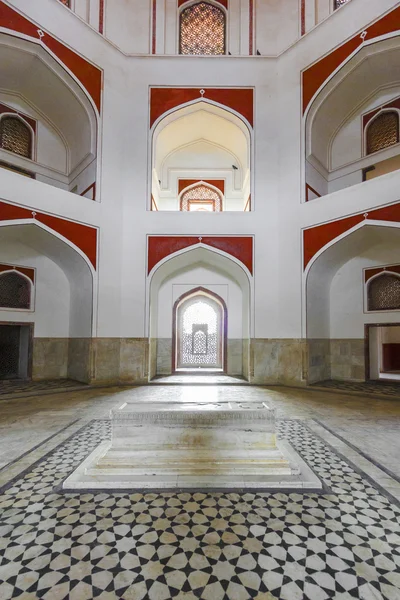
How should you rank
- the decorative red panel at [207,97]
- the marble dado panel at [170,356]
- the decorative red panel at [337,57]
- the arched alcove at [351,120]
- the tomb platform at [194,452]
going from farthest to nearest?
the marble dado panel at [170,356], the decorative red panel at [207,97], the arched alcove at [351,120], the decorative red panel at [337,57], the tomb platform at [194,452]

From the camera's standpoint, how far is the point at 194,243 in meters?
6.13

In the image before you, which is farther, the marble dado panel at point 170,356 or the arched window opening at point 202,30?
the marble dado panel at point 170,356

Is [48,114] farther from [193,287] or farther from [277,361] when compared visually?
[277,361]

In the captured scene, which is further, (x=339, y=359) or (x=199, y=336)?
(x=199, y=336)

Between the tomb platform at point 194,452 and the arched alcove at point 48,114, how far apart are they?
4916 mm

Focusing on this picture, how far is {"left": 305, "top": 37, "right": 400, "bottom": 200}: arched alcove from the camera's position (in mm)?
5562

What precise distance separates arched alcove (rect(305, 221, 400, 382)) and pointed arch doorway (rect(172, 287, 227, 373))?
7.30 feet

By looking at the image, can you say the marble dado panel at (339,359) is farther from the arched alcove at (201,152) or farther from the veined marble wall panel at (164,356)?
the arched alcove at (201,152)

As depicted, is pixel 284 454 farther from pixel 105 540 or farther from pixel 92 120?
pixel 92 120

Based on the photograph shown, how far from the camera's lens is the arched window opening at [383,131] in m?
5.99

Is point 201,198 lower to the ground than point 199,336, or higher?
higher

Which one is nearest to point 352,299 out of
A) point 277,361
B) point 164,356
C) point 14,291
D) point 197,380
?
point 277,361

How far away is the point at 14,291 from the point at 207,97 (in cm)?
498

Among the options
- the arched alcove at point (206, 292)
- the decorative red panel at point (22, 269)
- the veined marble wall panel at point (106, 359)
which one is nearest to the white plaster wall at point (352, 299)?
the arched alcove at point (206, 292)
